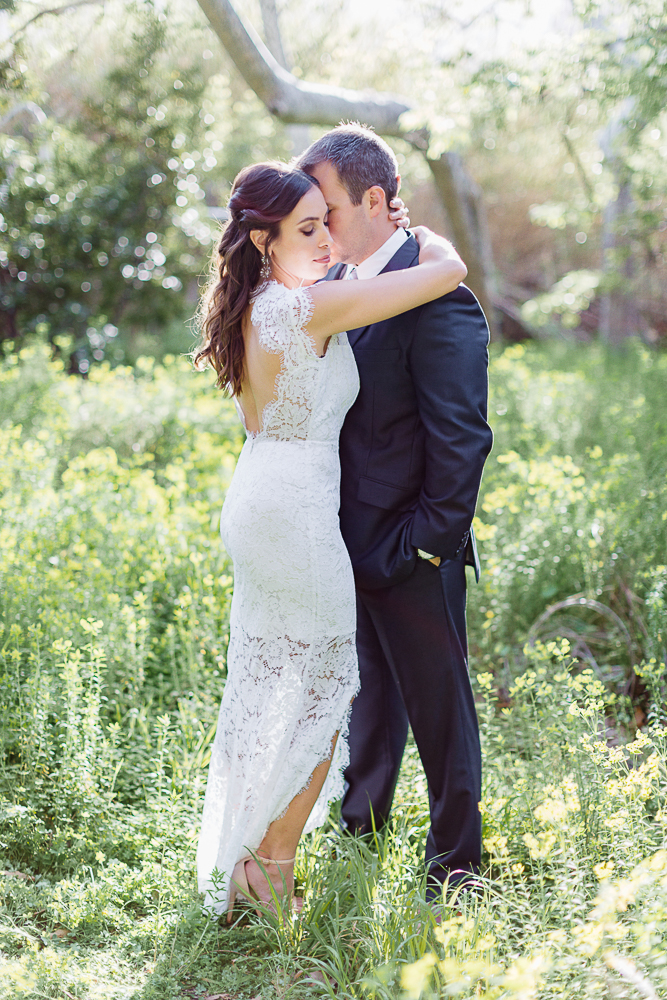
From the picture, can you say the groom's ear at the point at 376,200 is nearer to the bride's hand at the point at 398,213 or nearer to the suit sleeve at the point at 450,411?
the bride's hand at the point at 398,213

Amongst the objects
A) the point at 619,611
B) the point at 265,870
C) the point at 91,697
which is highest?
the point at 619,611

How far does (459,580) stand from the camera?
8.48ft

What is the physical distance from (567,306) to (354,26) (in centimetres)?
722

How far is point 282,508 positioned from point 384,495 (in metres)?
0.34

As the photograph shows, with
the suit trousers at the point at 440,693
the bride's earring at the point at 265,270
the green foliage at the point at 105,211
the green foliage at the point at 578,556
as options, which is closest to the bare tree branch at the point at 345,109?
the green foliage at the point at 105,211

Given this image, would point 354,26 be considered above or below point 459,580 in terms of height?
above

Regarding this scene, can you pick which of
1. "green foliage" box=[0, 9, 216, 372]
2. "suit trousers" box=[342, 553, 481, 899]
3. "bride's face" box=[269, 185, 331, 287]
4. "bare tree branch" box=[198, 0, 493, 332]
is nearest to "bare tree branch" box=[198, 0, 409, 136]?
"bare tree branch" box=[198, 0, 493, 332]

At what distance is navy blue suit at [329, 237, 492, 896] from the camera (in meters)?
2.35

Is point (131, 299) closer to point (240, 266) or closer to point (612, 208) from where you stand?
point (612, 208)

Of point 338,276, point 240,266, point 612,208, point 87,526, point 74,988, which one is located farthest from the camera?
point 612,208

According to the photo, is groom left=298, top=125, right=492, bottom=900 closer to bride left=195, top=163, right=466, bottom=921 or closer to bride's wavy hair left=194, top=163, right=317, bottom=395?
bride left=195, top=163, right=466, bottom=921

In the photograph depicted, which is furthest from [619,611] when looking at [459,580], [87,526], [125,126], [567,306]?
[125,126]

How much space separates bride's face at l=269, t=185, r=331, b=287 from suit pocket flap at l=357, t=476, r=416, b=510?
2.19 ft

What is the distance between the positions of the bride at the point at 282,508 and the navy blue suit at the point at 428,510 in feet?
0.34
